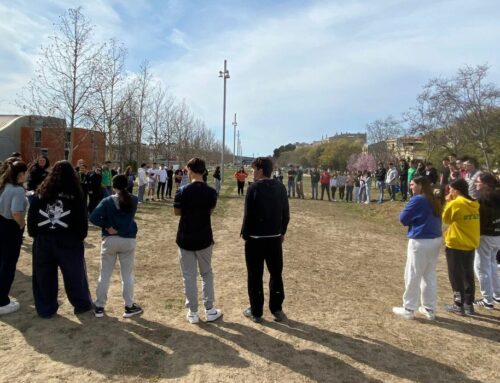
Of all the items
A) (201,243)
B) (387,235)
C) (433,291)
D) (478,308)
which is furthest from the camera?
(387,235)

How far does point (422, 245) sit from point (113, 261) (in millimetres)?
3775

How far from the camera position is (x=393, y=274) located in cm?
721

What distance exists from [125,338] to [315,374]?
6.67 ft

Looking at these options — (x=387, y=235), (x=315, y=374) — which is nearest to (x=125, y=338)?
(x=315, y=374)

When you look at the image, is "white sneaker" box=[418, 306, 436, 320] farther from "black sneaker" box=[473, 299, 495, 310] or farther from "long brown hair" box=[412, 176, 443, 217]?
"long brown hair" box=[412, 176, 443, 217]

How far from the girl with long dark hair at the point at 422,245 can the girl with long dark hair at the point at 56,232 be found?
3.95 metres

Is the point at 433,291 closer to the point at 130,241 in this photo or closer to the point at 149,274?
the point at 130,241

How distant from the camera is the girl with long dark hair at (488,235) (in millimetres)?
5242

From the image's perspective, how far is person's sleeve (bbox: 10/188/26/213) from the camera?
459 cm

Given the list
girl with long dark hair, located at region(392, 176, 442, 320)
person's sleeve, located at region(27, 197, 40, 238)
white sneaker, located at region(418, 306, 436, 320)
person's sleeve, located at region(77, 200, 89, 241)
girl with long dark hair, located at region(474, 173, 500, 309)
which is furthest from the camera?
girl with long dark hair, located at region(474, 173, 500, 309)

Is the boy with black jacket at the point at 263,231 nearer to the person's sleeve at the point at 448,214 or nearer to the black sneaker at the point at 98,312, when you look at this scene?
the black sneaker at the point at 98,312

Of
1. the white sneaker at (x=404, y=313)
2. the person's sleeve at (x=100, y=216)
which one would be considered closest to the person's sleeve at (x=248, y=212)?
the person's sleeve at (x=100, y=216)

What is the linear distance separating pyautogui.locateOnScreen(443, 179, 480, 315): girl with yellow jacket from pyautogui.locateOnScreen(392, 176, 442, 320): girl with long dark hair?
38cm

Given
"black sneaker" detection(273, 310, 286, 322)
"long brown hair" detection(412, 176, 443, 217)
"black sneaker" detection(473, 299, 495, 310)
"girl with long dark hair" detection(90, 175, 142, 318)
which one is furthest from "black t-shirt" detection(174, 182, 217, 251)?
"black sneaker" detection(473, 299, 495, 310)
